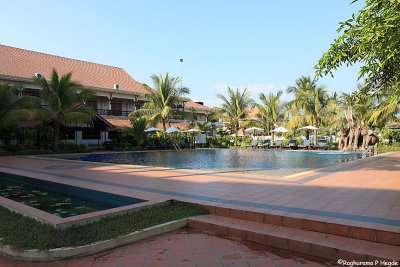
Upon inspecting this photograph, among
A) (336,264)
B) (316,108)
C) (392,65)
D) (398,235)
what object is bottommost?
(336,264)

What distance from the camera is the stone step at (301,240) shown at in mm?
3836

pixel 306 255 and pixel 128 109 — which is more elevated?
pixel 128 109

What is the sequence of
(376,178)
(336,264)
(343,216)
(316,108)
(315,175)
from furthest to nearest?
(316,108) < (315,175) < (376,178) < (343,216) < (336,264)

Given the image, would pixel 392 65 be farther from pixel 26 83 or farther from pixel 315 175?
pixel 26 83

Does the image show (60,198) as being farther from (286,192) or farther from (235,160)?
(235,160)

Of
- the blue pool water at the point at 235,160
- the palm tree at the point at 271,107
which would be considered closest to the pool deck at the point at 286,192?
the blue pool water at the point at 235,160

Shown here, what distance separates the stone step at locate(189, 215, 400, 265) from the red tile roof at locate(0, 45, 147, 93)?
26327 millimetres

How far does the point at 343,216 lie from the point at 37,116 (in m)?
19.8

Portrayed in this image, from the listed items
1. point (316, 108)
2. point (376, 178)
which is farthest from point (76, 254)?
point (316, 108)

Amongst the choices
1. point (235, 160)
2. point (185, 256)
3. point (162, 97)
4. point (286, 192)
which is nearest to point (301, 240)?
point (185, 256)

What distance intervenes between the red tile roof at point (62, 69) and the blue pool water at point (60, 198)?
20.2 meters

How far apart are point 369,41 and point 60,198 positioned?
709 centimetres

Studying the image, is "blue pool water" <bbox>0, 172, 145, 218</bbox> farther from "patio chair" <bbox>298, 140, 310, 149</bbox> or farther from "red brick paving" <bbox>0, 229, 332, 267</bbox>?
"patio chair" <bbox>298, 140, 310, 149</bbox>

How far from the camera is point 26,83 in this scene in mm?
27016
